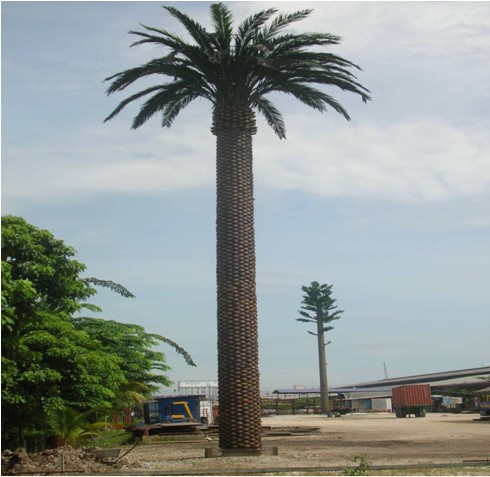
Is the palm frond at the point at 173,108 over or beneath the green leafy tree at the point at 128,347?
over

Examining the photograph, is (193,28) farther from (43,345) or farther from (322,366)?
(322,366)

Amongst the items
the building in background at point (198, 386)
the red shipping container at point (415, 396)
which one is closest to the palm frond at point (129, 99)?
the red shipping container at point (415, 396)

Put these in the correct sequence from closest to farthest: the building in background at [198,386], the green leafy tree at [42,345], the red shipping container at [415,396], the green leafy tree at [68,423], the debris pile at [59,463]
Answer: the debris pile at [59,463], the green leafy tree at [68,423], the green leafy tree at [42,345], the red shipping container at [415,396], the building in background at [198,386]

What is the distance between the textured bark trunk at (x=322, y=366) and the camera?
92356 mm

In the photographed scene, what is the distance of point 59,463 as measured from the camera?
19.5 meters

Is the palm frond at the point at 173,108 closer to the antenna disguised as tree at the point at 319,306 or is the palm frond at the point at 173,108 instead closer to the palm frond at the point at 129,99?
the palm frond at the point at 129,99

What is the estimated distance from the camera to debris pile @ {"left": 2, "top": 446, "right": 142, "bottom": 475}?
1903cm

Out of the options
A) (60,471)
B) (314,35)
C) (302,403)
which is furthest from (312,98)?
(302,403)

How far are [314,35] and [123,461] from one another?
14.4 meters

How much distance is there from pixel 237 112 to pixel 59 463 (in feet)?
39.6

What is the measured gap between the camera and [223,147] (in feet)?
78.2

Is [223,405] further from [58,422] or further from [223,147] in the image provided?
[223,147]

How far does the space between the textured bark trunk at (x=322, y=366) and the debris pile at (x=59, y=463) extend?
72.3 meters

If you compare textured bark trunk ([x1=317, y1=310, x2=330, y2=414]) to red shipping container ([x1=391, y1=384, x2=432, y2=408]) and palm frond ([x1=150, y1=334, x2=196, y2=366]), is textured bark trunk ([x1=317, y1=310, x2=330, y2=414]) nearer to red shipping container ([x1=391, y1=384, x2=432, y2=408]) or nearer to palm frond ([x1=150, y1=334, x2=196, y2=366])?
red shipping container ([x1=391, y1=384, x2=432, y2=408])
